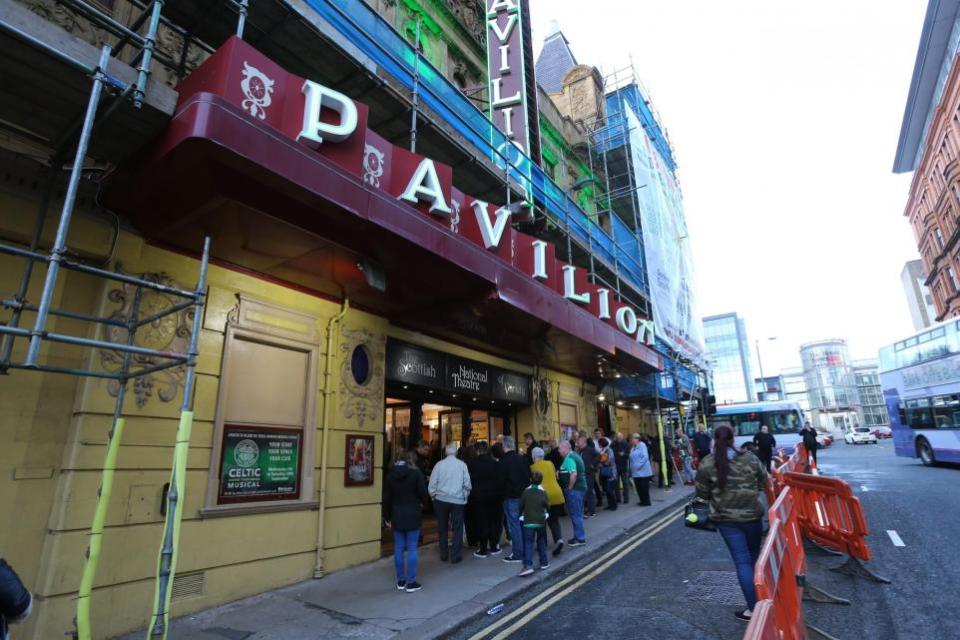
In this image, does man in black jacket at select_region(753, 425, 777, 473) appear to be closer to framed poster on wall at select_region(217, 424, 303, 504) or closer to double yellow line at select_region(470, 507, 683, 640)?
double yellow line at select_region(470, 507, 683, 640)

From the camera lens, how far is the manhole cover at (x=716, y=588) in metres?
5.65

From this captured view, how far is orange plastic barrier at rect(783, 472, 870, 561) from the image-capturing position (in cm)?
648

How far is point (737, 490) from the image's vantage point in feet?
15.9

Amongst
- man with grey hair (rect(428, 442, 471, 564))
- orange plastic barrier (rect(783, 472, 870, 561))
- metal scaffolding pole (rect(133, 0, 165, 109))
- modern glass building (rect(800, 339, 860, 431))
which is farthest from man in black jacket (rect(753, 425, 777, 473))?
modern glass building (rect(800, 339, 860, 431))

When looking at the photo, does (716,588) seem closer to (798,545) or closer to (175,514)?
(798,545)

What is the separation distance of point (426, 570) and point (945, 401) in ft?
66.2

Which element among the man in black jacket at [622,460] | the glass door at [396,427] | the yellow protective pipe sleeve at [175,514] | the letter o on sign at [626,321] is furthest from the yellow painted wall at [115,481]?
the letter o on sign at [626,321]

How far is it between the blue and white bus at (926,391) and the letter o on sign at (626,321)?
40.0 feet

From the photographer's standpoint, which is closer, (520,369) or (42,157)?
(42,157)

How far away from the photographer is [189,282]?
6277 mm

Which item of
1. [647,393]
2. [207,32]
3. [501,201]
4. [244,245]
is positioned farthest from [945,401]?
[207,32]

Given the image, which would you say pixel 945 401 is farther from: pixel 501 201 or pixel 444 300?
pixel 444 300

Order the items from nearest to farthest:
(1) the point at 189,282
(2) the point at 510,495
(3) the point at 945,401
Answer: (1) the point at 189,282 → (2) the point at 510,495 → (3) the point at 945,401

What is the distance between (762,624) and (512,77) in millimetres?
14266
